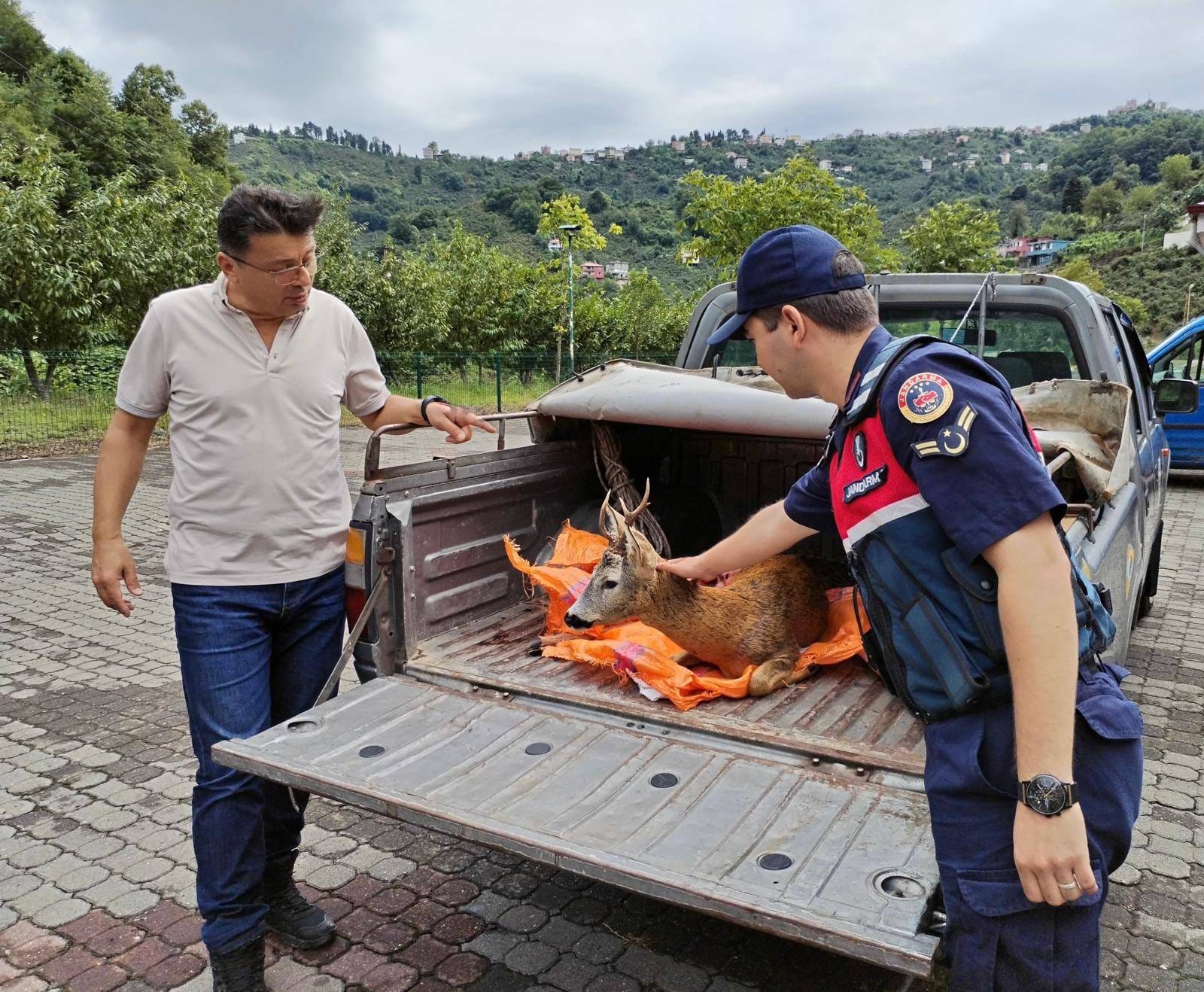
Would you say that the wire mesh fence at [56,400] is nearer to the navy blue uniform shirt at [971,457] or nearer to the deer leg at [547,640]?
the deer leg at [547,640]

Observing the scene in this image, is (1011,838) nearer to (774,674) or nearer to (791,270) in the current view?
(791,270)

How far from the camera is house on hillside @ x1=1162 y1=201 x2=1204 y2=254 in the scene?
5516 cm

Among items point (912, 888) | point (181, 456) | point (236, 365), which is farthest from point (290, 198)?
point (912, 888)

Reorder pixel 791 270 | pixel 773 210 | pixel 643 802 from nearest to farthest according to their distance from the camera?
pixel 791 270 → pixel 643 802 → pixel 773 210

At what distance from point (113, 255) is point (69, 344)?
180 cm

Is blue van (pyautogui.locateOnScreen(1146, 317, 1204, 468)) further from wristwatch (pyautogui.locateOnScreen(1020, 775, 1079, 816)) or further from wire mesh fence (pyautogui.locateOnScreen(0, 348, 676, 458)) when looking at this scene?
wristwatch (pyautogui.locateOnScreen(1020, 775, 1079, 816))

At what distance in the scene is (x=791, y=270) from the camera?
1840 millimetres

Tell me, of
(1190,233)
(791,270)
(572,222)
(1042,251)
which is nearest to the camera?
(791,270)

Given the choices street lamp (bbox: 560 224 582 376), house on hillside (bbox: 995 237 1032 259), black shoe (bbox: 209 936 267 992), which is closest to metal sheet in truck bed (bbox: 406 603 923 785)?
black shoe (bbox: 209 936 267 992)

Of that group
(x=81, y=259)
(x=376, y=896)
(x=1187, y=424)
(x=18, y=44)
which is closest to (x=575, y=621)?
(x=376, y=896)

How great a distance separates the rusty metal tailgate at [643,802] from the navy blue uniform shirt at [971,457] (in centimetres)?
87

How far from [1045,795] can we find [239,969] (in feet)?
7.52

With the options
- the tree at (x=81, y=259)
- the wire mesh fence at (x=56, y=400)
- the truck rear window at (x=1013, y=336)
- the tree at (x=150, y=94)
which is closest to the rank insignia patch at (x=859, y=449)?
the truck rear window at (x=1013, y=336)

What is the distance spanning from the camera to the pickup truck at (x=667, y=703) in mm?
2186
